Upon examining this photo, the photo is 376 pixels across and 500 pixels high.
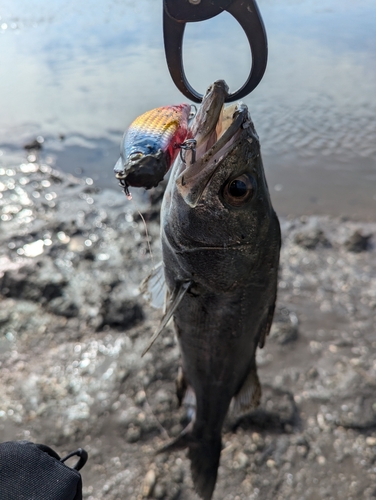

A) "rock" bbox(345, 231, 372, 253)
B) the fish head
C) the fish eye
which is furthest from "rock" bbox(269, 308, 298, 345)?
the fish eye

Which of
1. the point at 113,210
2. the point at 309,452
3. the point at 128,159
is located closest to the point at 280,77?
the point at 113,210

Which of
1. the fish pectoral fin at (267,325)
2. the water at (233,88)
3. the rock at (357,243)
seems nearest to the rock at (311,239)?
the rock at (357,243)

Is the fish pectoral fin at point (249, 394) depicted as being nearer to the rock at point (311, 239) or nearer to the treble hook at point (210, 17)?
the treble hook at point (210, 17)

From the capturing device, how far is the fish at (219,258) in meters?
1.71

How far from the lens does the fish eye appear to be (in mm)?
1750

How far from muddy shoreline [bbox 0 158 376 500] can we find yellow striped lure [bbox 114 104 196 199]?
271 cm

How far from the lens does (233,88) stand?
8.05 m

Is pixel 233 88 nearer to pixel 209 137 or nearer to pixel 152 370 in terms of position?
pixel 152 370

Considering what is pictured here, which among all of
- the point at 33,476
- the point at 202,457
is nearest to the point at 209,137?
the point at 33,476

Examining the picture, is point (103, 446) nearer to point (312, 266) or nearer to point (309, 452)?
point (309, 452)

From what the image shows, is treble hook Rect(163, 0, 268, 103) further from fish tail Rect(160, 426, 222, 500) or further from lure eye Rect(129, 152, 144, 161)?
fish tail Rect(160, 426, 222, 500)

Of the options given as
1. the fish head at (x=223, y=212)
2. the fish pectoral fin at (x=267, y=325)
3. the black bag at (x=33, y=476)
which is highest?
the fish head at (x=223, y=212)

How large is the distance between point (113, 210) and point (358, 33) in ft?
38.7

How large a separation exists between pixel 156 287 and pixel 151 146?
1.06m
